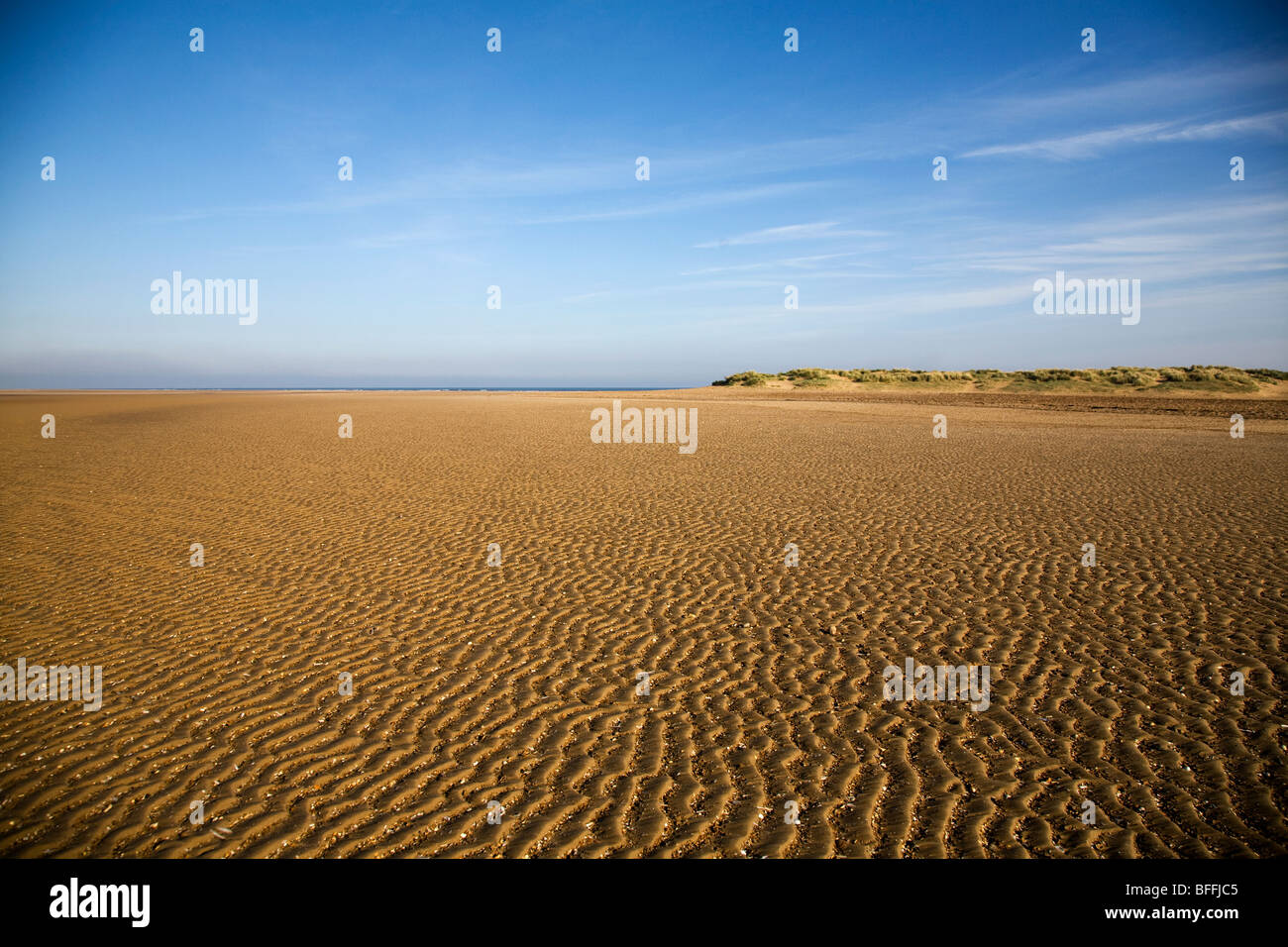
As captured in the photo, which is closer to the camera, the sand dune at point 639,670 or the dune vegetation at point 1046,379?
the sand dune at point 639,670

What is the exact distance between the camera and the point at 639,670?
22.8ft

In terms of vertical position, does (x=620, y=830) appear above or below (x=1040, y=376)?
A: below

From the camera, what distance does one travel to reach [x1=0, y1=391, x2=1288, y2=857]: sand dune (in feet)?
14.9

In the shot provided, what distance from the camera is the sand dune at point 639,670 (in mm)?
4535

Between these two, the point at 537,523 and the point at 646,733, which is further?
the point at 537,523

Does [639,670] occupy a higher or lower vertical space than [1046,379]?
lower

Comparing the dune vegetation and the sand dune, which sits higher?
the dune vegetation

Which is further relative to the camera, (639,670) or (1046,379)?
(1046,379)

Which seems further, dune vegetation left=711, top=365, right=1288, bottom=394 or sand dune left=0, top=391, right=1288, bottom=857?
dune vegetation left=711, top=365, right=1288, bottom=394

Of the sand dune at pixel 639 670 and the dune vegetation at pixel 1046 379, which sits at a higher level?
the dune vegetation at pixel 1046 379

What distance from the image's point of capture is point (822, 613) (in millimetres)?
8508
